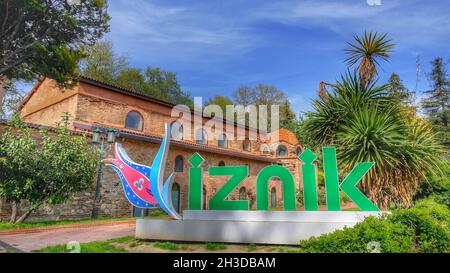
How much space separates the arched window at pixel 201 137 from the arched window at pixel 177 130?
179 centimetres

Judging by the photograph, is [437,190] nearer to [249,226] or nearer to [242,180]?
Result: [242,180]

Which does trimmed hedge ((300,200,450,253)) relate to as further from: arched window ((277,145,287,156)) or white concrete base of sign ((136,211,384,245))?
arched window ((277,145,287,156))

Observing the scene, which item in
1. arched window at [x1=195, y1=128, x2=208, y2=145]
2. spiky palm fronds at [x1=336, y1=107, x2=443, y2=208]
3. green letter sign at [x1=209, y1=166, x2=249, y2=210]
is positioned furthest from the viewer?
arched window at [x1=195, y1=128, x2=208, y2=145]

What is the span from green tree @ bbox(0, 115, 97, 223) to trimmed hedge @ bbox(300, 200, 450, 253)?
11.7 m

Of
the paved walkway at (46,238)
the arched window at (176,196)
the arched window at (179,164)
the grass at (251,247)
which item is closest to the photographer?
the grass at (251,247)

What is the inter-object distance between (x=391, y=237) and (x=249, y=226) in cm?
378

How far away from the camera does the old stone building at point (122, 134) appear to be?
16.9 metres

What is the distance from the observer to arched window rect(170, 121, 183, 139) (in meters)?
26.0

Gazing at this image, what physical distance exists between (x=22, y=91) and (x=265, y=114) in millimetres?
30810

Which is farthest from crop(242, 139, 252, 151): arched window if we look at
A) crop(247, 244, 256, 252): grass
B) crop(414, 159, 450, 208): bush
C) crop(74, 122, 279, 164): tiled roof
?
crop(247, 244, 256, 252): grass

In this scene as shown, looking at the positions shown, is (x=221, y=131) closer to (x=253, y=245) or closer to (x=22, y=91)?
(x=22, y=91)

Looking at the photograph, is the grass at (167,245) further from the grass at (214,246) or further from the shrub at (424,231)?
the shrub at (424,231)

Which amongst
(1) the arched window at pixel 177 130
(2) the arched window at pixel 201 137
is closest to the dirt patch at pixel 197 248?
(1) the arched window at pixel 177 130

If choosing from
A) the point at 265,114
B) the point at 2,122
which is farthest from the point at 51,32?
the point at 265,114
